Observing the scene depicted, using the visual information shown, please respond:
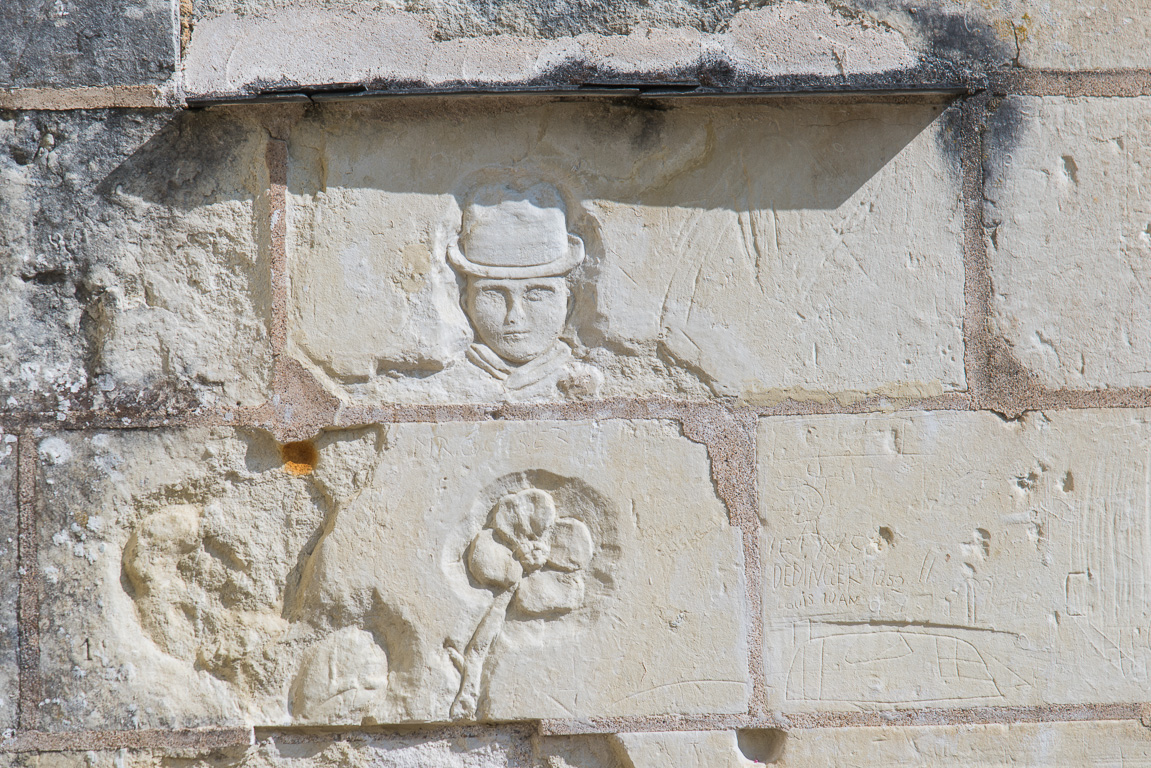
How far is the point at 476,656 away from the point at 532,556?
10.0 inches

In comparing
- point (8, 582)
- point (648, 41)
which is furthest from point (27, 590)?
point (648, 41)

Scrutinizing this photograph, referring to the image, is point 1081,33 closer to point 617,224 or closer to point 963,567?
point 617,224

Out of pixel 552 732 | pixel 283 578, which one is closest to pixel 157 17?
pixel 283 578

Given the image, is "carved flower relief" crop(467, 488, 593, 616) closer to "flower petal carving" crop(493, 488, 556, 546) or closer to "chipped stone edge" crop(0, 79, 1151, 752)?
"flower petal carving" crop(493, 488, 556, 546)

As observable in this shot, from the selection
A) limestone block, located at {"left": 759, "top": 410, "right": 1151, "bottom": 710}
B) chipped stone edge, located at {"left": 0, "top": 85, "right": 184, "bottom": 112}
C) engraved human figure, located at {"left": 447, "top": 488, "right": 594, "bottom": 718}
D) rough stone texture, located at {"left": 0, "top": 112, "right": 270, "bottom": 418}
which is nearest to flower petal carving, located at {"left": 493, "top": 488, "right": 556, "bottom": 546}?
engraved human figure, located at {"left": 447, "top": 488, "right": 594, "bottom": 718}

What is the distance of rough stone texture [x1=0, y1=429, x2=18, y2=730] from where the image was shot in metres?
1.90

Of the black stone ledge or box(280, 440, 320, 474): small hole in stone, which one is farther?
box(280, 440, 320, 474): small hole in stone

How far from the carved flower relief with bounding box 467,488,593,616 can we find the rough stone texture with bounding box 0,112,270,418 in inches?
24.4

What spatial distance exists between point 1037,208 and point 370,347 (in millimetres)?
1559

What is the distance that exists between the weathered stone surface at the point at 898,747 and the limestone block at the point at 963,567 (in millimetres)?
67

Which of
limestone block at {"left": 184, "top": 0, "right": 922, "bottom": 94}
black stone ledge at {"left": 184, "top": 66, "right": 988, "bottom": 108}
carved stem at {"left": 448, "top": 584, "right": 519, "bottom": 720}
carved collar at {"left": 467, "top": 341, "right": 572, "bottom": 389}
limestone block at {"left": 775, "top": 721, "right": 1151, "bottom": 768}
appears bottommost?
limestone block at {"left": 775, "top": 721, "right": 1151, "bottom": 768}

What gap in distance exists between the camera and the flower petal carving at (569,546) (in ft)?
6.41

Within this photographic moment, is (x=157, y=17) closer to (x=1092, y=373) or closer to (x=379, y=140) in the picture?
(x=379, y=140)

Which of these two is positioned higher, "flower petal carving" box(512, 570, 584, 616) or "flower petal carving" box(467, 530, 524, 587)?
"flower petal carving" box(467, 530, 524, 587)
